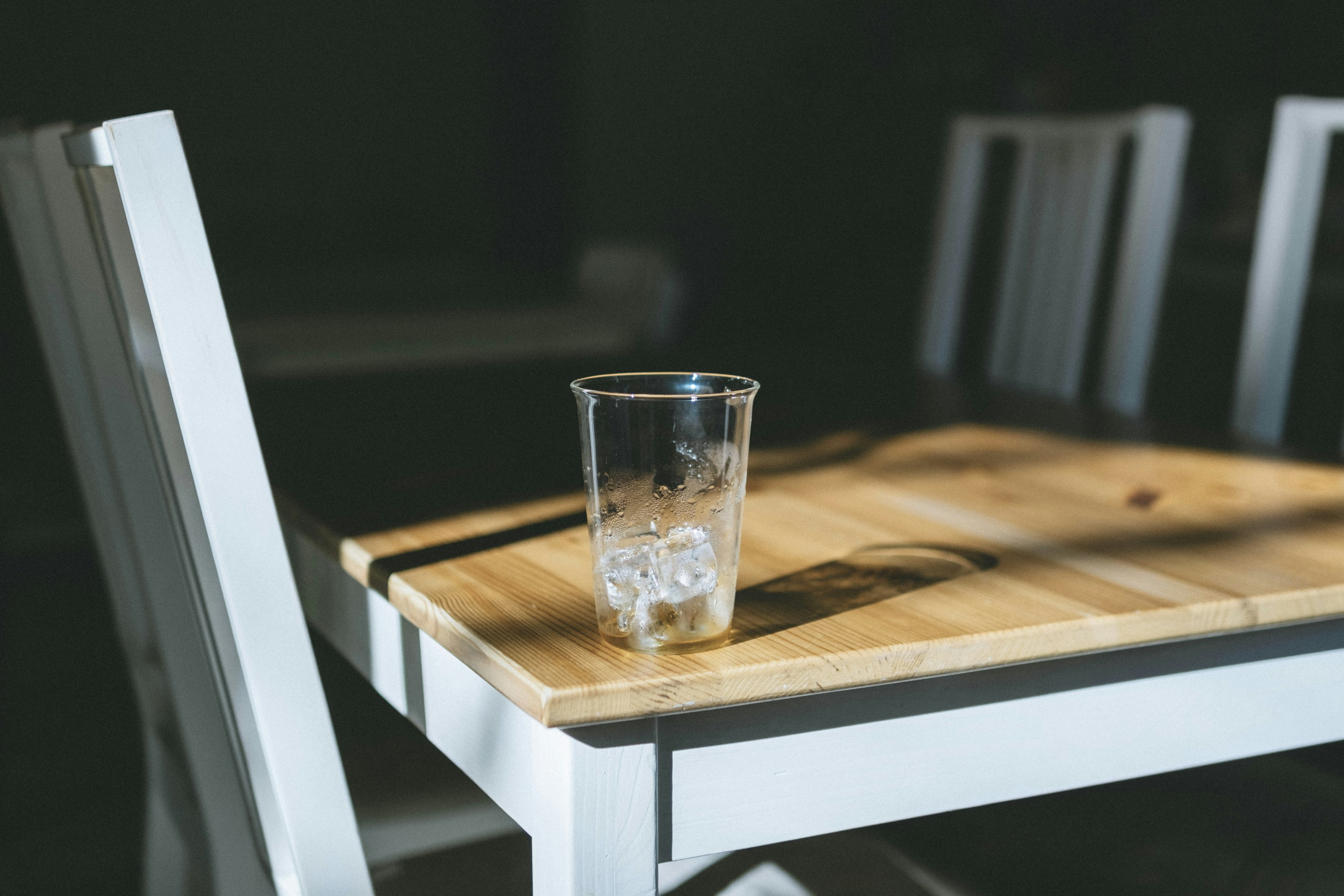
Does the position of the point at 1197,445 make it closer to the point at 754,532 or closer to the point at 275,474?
the point at 754,532

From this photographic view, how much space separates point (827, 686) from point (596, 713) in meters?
0.11

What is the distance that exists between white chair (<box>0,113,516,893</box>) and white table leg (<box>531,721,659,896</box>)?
0.17m

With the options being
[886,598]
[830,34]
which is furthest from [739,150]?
[886,598]

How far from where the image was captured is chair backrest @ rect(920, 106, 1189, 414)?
4.65ft

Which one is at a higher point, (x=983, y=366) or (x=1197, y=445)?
(x=1197, y=445)

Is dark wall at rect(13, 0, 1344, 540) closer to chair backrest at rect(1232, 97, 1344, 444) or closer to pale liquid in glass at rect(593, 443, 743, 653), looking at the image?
chair backrest at rect(1232, 97, 1344, 444)

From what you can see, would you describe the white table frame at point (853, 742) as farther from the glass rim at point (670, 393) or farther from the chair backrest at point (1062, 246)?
the chair backrest at point (1062, 246)

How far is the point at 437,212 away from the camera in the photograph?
7.12 m

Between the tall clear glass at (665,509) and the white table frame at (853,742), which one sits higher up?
the tall clear glass at (665,509)

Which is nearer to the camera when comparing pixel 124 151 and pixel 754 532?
pixel 124 151

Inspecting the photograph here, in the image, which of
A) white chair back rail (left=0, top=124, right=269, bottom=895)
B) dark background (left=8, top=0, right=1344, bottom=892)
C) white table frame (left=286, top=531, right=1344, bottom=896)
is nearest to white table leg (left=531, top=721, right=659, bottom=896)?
white table frame (left=286, top=531, right=1344, bottom=896)

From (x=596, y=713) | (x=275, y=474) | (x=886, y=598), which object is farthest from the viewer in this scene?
(x=275, y=474)

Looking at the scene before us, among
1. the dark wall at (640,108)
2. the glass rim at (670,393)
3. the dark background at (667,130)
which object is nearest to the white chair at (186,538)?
the glass rim at (670,393)

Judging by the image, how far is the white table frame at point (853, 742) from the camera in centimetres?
53
